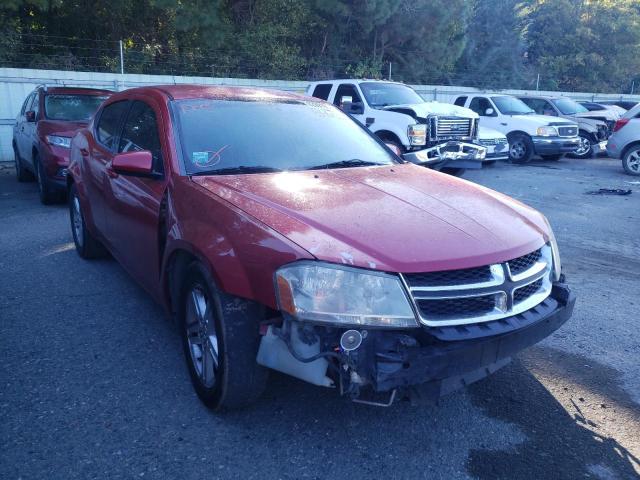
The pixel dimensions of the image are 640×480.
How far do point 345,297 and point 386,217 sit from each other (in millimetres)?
642

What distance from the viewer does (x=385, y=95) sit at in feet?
39.6

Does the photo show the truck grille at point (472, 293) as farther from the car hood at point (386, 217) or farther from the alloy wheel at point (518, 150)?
the alloy wheel at point (518, 150)

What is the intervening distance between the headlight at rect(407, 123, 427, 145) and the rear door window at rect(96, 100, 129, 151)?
679 cm

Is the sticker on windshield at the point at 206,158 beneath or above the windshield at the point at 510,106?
beneath

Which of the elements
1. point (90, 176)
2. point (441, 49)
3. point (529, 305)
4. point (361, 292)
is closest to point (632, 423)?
point (529, 305)

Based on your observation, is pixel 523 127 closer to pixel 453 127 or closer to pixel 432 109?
pixel 453 127

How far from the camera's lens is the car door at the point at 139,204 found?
3650mm

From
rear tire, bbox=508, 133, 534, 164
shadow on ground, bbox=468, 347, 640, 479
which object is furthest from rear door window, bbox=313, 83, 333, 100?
shadow on ground, bbox=468, 347, 640, 479

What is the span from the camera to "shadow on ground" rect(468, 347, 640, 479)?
271 centimetres

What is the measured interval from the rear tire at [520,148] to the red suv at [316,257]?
12.0 m

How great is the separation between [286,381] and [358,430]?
61cm

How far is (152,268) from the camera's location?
3.77 meters

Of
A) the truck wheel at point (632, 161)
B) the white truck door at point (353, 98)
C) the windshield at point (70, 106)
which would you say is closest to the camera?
the windshield at point (70, 106)

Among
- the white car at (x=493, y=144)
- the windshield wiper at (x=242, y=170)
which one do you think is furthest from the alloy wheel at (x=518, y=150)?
the windshield wiper at (x=242, y=170)
